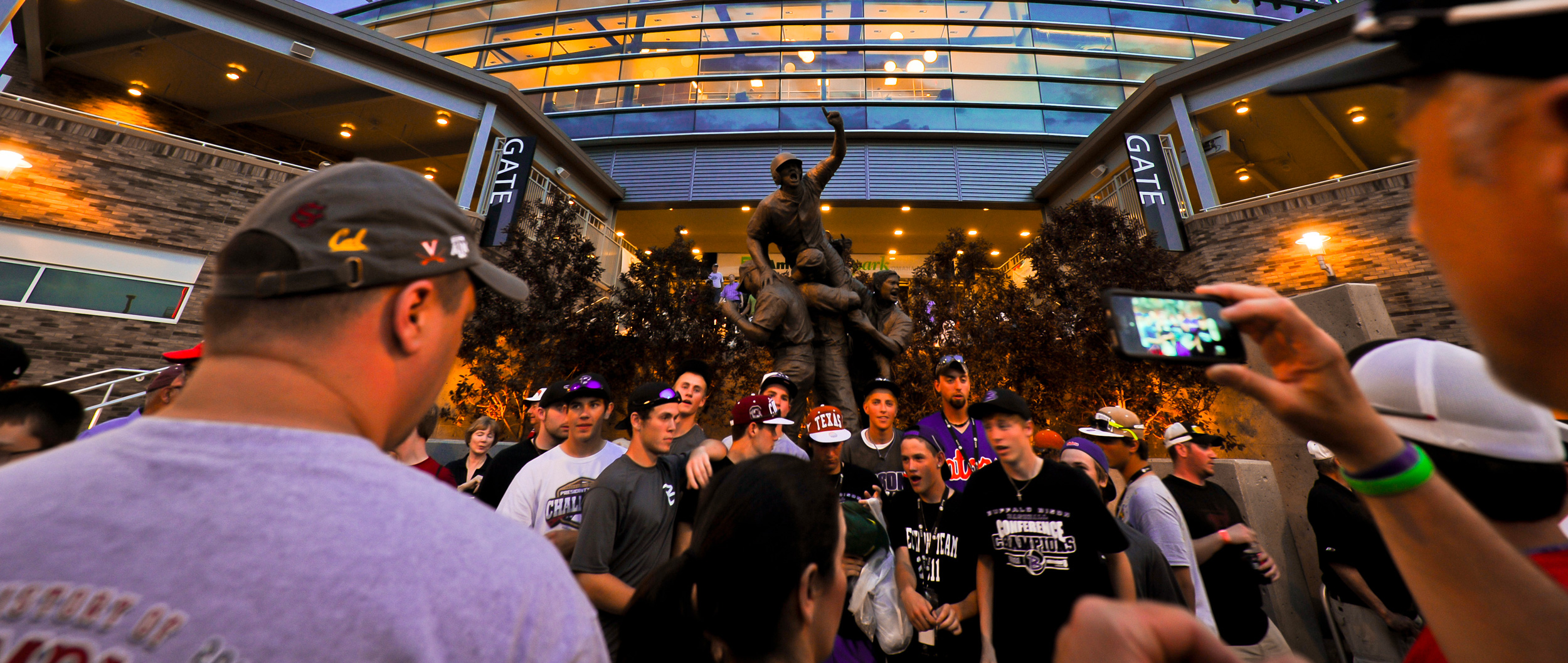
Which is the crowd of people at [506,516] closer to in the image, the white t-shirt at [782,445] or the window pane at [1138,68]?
the white t-shirt at [782,445]

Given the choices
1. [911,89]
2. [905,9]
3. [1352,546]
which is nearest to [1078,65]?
[911,89]

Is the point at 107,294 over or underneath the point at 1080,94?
underneath

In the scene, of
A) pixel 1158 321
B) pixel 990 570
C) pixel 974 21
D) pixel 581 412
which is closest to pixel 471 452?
pixel 581 412

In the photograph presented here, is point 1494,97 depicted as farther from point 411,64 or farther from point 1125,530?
point 411,64

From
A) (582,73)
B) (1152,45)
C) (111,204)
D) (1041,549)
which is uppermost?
(1152,45)

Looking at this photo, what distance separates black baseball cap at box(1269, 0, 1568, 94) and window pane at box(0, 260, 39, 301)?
60.2 feet

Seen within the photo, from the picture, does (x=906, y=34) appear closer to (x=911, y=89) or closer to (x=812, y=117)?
(x=911, y=89)

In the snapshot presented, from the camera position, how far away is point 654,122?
22828 mm

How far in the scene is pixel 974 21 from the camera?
2419cm

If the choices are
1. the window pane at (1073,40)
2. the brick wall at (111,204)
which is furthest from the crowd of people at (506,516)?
the window pane at (1073,40)

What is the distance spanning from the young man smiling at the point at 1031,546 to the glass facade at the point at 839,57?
21164 mm

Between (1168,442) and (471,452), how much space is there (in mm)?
7225

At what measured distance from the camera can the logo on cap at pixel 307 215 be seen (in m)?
0.88

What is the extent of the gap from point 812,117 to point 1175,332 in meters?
23.1
